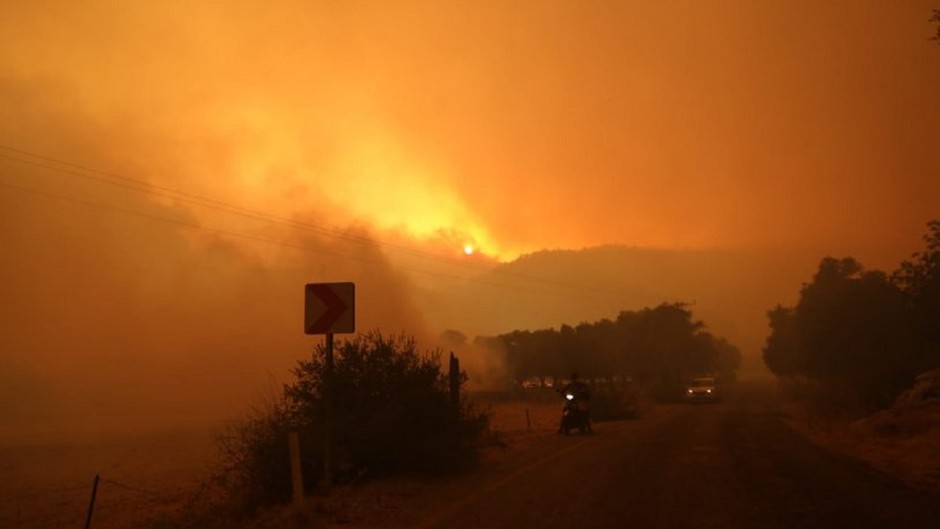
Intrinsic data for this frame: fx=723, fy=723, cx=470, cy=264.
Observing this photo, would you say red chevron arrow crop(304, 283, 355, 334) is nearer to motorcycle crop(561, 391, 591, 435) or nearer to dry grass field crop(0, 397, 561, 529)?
dry grass field crop(0, 397, 561, 529)

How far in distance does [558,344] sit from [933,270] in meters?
51.5

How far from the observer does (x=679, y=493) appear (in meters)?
11.0

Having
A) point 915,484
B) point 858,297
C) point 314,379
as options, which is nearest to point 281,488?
point 314,379

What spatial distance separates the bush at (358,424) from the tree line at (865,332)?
2022cm

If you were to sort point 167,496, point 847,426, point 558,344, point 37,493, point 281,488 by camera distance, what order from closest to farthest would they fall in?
point 281,488 < point 167,496 < point 37,493 < point 847,426 < point 558,344

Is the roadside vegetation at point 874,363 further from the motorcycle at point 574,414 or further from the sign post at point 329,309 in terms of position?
the sign post at point 329,309

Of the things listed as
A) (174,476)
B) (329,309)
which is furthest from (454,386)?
(174,476)

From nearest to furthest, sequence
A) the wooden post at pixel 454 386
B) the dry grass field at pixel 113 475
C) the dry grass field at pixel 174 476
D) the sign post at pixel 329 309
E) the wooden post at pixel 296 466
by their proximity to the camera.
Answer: the wooden post at pixel 296 466, the sign post at pixel 329 309, the dry grass field at pixel 174 476, the wooden post at pixel 454 386, the dry grass field at pixel 113 475

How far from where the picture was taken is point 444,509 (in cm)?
1015

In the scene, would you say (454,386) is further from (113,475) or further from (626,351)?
(626,351)

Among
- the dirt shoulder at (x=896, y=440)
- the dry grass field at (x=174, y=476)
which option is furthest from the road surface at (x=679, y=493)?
the dry grass field at (x=174, y=476)

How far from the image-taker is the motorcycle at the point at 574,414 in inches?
878

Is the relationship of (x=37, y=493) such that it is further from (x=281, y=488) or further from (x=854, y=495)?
(x=854, y=495)

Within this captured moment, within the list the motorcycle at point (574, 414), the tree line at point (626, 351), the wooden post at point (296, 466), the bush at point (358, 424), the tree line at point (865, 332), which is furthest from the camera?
the tree line at point (626, 351)
